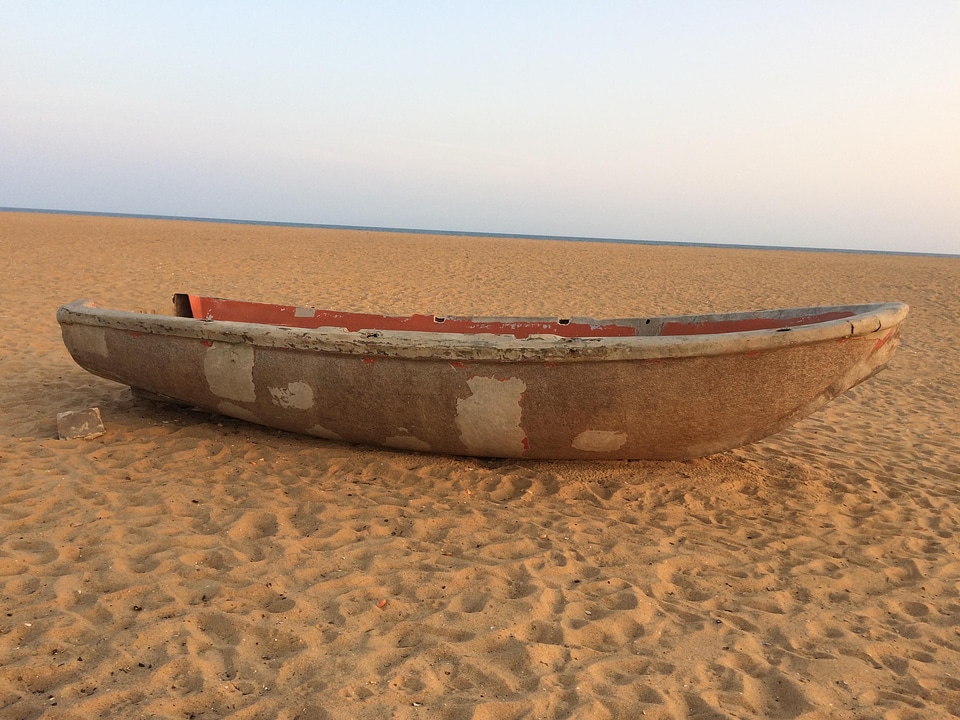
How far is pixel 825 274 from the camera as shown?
749 inches

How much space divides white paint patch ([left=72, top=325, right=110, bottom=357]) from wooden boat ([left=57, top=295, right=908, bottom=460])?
7 centimetres

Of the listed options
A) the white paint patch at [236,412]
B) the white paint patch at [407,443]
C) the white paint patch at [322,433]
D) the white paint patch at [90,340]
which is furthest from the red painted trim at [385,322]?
the white paint patch at [407,443]

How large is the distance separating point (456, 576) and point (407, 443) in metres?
1.45

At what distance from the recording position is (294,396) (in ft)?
14.0

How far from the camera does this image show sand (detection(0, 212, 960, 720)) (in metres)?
2.20

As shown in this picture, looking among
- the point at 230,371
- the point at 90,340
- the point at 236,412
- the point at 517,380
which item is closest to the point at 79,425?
the point at 90,340

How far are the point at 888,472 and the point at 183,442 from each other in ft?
16.0

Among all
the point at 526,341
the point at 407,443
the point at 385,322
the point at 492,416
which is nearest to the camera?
the point at 526,341

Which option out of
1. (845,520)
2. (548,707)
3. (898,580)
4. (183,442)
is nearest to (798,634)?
(898,580)

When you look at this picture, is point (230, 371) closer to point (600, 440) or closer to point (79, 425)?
point (79, 425)

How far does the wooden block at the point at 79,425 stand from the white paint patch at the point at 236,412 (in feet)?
2.60

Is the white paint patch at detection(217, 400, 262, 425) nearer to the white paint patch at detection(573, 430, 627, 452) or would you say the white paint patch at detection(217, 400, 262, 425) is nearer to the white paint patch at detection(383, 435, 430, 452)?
the white paint patch at detection(383, 435, 430, 452)

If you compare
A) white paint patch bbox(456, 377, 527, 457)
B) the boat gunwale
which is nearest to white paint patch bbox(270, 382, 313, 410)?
the boat gunwale

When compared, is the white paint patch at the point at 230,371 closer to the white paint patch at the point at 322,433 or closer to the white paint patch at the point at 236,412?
the white paint patch at the point at 236,412
